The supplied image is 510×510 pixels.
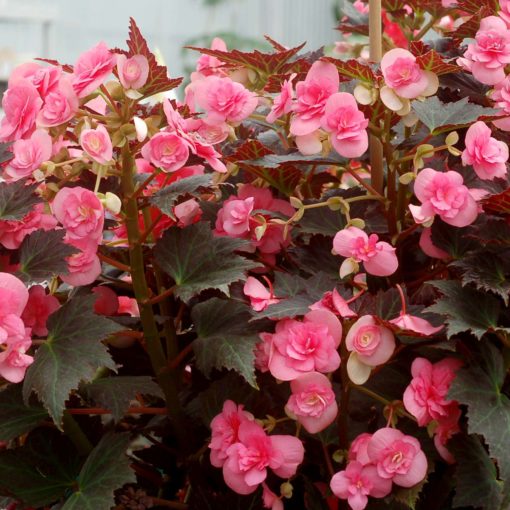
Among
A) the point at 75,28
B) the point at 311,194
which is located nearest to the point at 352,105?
the point at 311,194

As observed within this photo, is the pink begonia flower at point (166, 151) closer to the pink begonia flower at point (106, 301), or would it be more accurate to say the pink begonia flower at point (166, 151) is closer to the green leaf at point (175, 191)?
the green leaf at point (175, 191)

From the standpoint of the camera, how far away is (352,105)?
2.12ft

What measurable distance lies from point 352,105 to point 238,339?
19cm

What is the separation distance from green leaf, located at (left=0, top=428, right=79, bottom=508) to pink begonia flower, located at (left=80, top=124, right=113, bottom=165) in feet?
0.77

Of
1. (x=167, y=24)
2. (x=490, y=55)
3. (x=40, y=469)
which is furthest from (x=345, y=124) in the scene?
(x=167, y=24)

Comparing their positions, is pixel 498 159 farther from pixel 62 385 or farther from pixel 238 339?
pixel 62 385

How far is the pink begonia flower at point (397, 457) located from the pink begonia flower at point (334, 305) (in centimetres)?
9

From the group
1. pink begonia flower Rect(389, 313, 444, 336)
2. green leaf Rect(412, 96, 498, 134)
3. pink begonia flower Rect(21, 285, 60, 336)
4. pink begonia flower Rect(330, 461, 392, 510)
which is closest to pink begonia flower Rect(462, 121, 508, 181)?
green leaf Rect(412, 96, 498, 134)

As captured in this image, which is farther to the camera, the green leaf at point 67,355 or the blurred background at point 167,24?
the blurred background at point 167,24

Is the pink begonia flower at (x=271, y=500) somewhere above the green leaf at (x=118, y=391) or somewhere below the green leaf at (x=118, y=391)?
below

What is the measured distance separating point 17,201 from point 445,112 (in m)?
0.33

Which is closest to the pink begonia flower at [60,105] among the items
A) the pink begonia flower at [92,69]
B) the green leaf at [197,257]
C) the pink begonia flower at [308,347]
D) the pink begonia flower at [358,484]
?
the pink begonia flower at [92,69]

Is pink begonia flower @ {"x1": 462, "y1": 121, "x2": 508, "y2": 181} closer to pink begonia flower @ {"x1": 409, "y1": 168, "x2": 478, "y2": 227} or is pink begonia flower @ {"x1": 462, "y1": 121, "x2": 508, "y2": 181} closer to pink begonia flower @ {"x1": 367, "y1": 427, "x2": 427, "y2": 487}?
pink begonia flower @ {"x1": 409, "y1": 168, "x2": 478, "y2": 227}

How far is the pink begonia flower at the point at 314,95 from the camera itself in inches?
26.4
